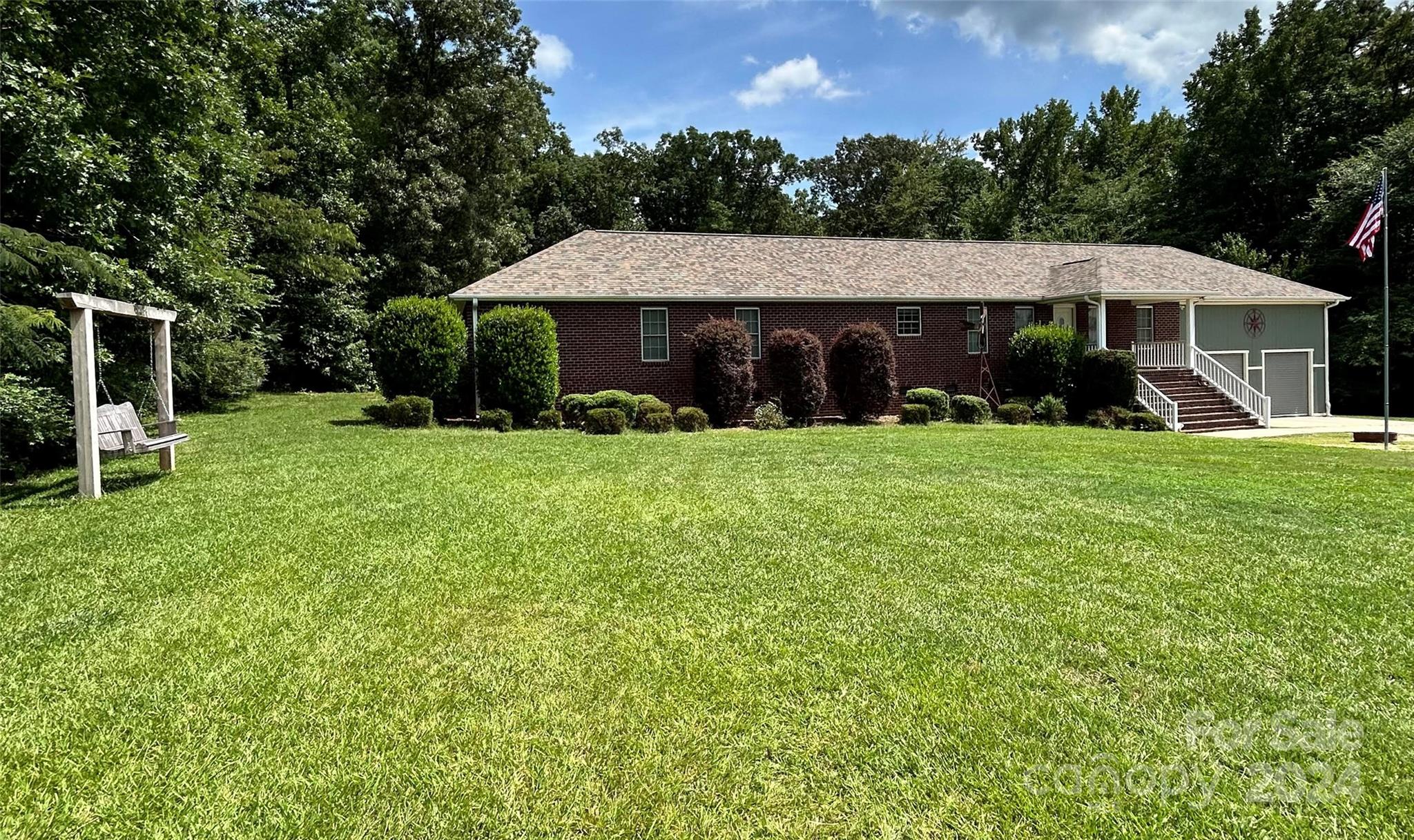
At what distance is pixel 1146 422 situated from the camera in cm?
1580

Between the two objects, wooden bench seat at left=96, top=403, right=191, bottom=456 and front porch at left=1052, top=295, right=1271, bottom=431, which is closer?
wooden bench seat at left=96, top=403, right=191, bottom=456

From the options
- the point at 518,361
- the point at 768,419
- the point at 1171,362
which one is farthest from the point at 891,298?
the point at 518,361

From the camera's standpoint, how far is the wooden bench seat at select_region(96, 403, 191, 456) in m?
6.79

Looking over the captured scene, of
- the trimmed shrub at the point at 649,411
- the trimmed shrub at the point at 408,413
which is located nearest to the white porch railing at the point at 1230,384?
the trimmed shrub at the point at 649,411

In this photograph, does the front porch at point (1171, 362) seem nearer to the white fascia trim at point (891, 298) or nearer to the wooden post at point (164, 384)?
the white fascia trim at point (891, 298)

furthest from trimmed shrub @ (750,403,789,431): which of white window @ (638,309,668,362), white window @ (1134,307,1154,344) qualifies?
white window @ (1134,307,1154,344)

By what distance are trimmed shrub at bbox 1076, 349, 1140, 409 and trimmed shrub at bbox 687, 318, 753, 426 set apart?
8568 mm

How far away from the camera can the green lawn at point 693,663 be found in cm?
246

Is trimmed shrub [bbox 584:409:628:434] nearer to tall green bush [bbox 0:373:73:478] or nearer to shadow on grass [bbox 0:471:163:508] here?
shadow on grass [bbox 0:471:163:508]

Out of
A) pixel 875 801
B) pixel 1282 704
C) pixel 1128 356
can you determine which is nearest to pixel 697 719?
pixel 875 801

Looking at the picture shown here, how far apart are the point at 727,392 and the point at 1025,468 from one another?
7.50 metres

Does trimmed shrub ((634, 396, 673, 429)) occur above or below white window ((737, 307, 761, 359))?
below

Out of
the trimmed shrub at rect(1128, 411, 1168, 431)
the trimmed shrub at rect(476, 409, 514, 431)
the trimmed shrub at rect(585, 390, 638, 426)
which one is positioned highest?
the trimmed shrub at rect(585, 390, 638, 426)

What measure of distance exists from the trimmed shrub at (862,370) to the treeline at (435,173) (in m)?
12.8
